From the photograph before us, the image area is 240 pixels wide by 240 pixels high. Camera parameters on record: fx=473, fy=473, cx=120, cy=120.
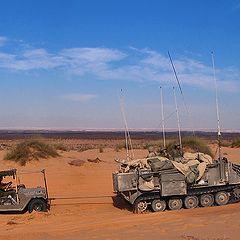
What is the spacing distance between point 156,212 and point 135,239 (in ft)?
12.8

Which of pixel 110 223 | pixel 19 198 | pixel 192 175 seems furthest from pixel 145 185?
pixel 19 198

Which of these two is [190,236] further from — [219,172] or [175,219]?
[219,172]

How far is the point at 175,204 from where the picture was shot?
15.6m

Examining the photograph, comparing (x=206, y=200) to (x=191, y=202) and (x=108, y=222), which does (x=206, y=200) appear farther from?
(x=108, y=222)

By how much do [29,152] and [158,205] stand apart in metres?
16.7

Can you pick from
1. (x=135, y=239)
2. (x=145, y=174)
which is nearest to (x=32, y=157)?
(x=145, y=174)

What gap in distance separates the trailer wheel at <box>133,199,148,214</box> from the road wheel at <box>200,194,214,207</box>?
1.96m

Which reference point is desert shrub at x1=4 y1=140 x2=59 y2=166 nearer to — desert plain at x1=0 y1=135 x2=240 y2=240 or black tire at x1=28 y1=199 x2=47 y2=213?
desert plain at x1=0 y1=135 x2=240 y2=240

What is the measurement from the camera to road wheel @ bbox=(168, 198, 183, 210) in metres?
15.6

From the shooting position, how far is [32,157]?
98.7ft

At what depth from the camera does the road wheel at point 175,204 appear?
15586 mm

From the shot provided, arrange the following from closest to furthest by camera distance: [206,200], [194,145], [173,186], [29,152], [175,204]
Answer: [173,186] < [175,204] < [206,200] < [29,152] < [194,145]

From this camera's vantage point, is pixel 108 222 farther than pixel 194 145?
No

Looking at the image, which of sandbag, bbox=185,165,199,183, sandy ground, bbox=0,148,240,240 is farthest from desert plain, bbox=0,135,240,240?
sandbag, bbox=185,165,199,183
